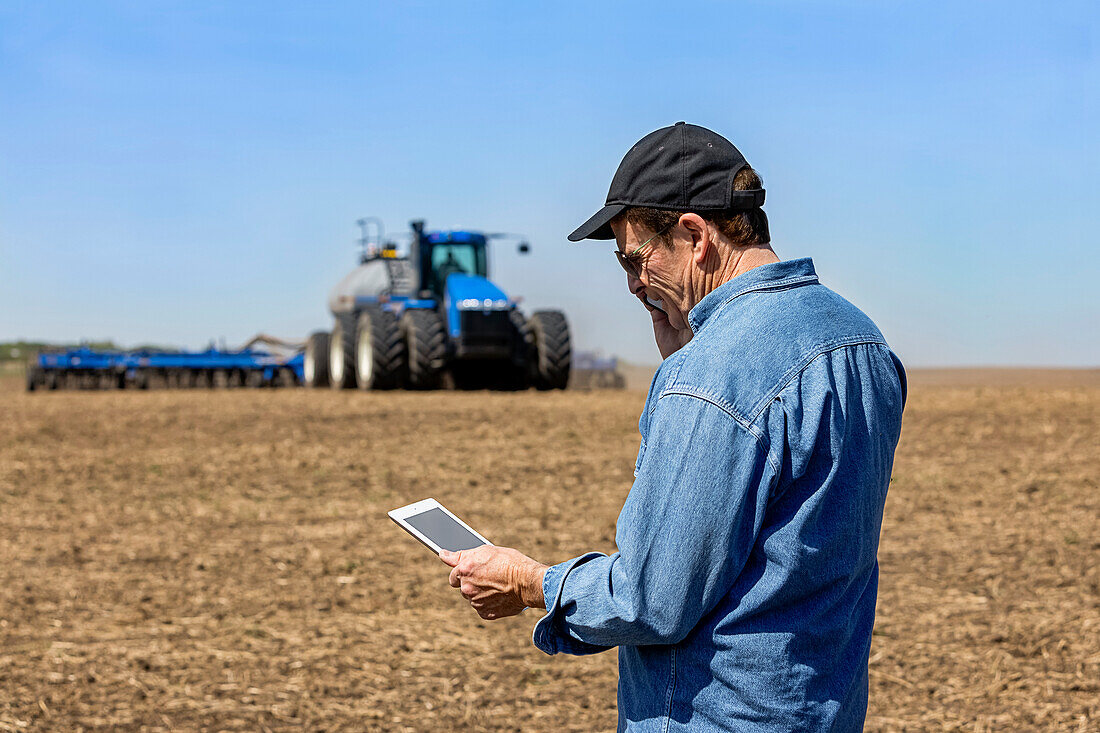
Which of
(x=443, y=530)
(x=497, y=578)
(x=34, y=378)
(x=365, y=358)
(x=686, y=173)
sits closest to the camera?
(x=686, y=173)

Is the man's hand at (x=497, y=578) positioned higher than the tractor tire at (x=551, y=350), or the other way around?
the tractor tire at (x=551, y=350)

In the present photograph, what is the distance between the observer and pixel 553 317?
60.8 feet

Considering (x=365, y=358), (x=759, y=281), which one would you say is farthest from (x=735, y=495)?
(x=365, y=358)

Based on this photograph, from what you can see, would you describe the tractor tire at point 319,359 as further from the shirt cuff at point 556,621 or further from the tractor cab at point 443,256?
the shirt cuff at point 556,621

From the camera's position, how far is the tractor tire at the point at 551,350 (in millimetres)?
18047

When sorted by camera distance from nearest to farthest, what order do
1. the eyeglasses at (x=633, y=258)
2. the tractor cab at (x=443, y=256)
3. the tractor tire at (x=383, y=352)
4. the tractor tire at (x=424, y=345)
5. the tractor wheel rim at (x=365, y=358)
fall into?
the eyeglasses at (x=633, y=258) < the tractor tire at (x=424, y=345) < the tractor tire at (x=383, y=352) < the tractor wheel rim at (x=365, y=358) < the tractor cab at (x=443, y=256)

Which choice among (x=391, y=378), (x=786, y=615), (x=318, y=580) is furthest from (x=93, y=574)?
(x=391, y=378)

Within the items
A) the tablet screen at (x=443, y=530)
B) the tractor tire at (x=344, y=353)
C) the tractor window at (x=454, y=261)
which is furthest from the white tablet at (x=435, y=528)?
the tractor window at (x=454, y=261)

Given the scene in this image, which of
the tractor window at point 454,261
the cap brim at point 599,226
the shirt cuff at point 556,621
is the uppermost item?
the tractor window at point 454,261

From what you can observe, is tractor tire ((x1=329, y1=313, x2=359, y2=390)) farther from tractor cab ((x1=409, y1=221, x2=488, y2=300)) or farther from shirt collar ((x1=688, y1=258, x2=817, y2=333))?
shirt collar ((x1=688, y1=258, x2=817, y2=333))

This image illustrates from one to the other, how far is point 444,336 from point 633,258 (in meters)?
15.6

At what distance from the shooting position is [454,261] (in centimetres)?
2014

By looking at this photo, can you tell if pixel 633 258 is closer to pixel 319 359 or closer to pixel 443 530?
pixel 443 530

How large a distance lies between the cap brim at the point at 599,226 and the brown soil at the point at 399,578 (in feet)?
9.24
